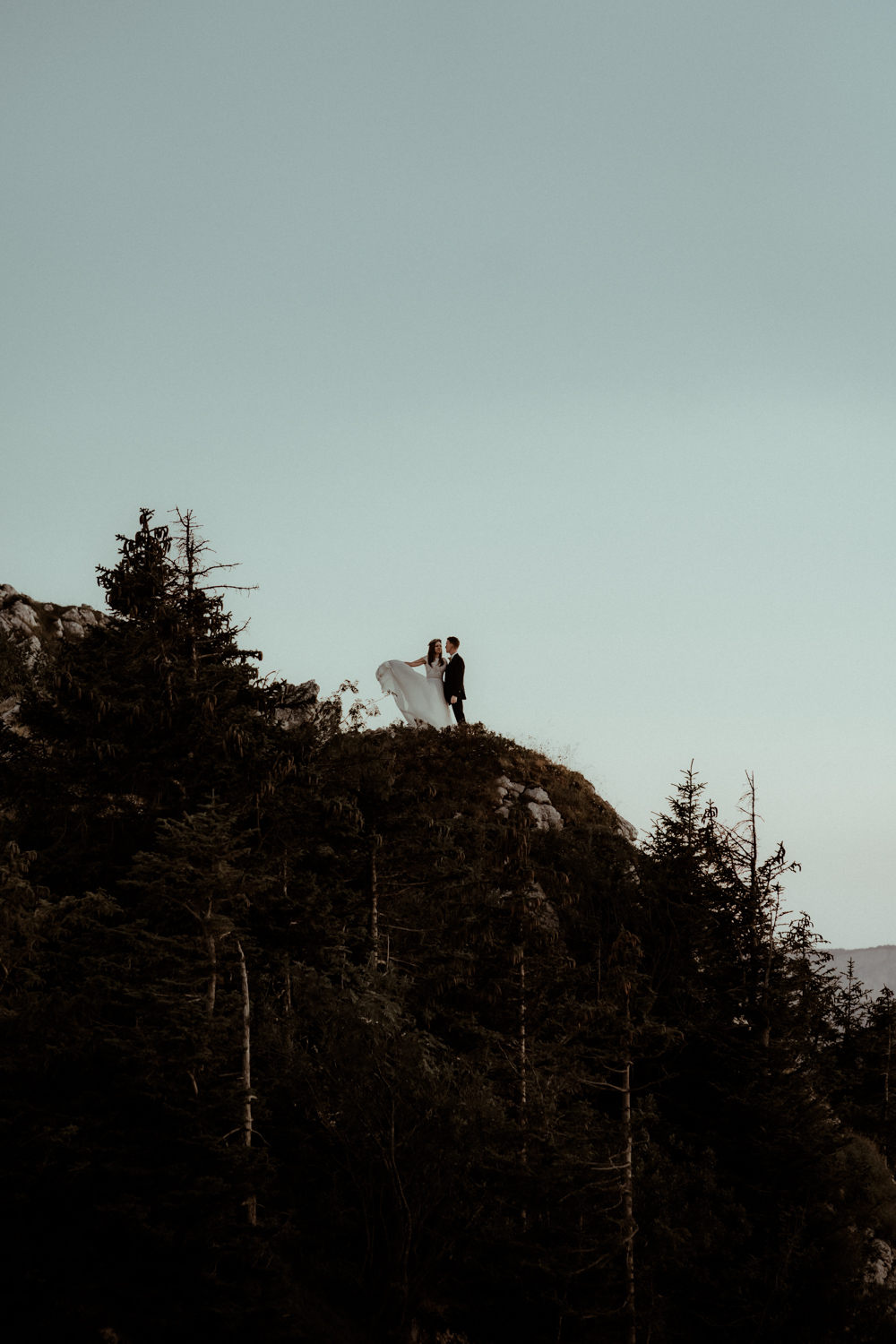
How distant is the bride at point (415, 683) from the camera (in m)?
37.4

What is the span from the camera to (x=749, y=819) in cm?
2636

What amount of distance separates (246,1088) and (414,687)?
20.7 m

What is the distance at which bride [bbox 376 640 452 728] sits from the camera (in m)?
37.4

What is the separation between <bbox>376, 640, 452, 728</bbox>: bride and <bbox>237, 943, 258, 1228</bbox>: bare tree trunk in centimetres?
1860

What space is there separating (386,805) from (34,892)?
8.48 meters

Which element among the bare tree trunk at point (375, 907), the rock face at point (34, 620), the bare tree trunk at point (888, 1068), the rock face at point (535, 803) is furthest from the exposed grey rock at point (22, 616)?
the bare tree trunk at point (888, 1068)

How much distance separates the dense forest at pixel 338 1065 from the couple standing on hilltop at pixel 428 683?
11.3 metres

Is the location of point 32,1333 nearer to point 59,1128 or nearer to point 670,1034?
point 59,1128

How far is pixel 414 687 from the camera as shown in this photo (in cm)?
3750

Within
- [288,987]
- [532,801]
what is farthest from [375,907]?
[532,801]

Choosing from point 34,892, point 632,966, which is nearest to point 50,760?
point 34,892

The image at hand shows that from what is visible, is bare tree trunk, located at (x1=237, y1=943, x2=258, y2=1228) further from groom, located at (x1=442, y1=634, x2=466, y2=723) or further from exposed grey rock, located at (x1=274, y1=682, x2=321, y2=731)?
groom, located at (x1=442, y1=634, x2=466, y2=723)

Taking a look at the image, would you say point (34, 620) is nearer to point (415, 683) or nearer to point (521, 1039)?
point (415, 683)

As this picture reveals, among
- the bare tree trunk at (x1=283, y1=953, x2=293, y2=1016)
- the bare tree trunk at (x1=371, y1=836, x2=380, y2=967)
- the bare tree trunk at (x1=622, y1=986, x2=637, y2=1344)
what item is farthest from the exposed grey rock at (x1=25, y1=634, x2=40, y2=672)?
the bare tree trunk at (x1=622, y1=986, x2=637, y2=1344)
